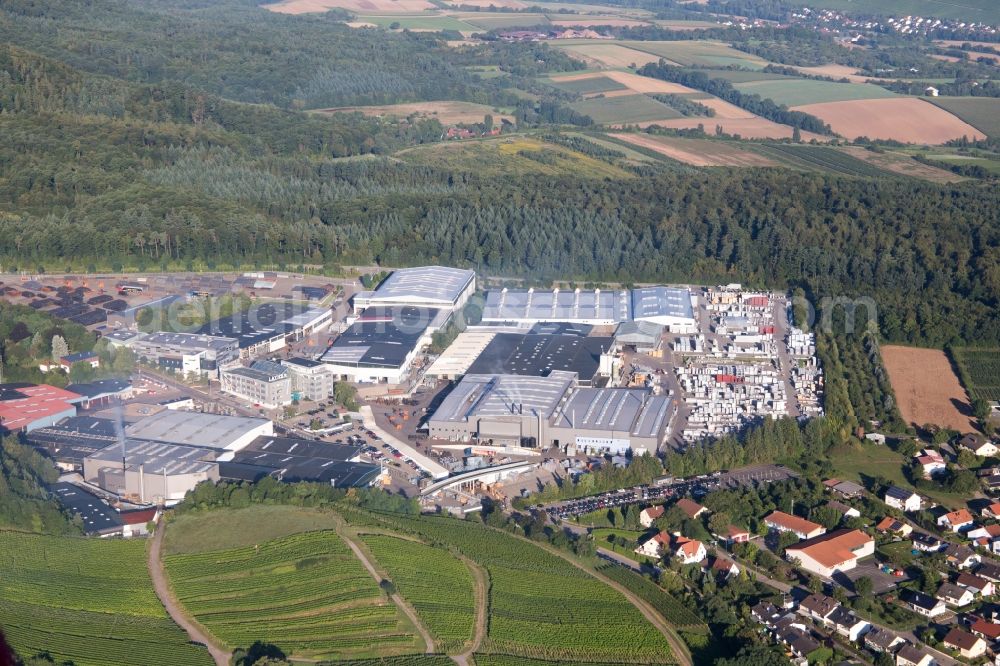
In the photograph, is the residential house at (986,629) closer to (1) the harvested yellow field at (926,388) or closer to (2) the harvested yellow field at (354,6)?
(1) the harvested yellow field at (926,388)

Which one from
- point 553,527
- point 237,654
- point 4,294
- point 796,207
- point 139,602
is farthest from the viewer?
point 796,207

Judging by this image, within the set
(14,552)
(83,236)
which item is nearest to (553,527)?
(14,552)

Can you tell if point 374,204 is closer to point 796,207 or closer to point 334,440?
point 796,207

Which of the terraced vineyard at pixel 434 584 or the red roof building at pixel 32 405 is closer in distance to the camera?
the terraced vineyard at pixel 434 584

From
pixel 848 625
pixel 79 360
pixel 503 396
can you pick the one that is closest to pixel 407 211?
pixel 79 360

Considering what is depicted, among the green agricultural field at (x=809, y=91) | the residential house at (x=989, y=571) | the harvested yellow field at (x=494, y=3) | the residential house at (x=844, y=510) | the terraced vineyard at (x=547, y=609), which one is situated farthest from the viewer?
the harvested yellow field at (x=494, y=3)

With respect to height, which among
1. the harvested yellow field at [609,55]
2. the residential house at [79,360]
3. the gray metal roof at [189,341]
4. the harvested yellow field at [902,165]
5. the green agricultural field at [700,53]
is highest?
the green agricultural field at [700,53]

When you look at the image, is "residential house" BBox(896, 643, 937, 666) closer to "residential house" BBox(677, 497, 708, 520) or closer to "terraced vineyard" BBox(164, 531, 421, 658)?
"residential house" BBox(677, 497, 708, 520)

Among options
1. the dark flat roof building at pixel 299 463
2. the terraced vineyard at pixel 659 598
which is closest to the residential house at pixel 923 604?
the terraced vineyard at pixel 659 598

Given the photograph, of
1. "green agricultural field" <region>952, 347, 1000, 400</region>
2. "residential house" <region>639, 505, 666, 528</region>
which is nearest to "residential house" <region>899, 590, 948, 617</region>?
"residential house" <region>639, 505, 666, 528</region>
